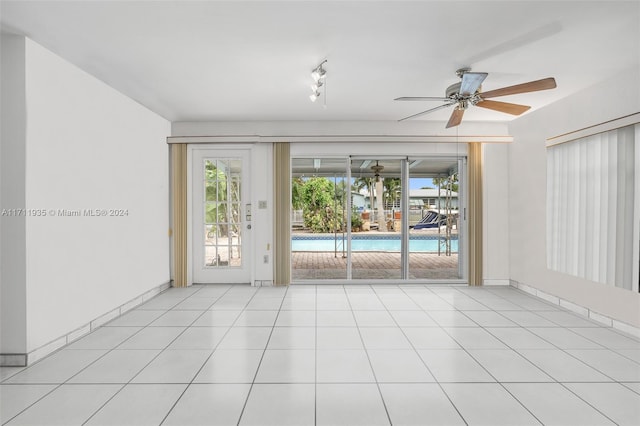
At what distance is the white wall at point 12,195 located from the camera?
2.48 m

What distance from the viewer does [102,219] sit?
3420mm

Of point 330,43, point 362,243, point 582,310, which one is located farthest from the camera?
point 362,243

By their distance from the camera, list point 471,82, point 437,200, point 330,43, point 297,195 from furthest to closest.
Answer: point 297,195, point 437,200, point 471,82, point 330,43

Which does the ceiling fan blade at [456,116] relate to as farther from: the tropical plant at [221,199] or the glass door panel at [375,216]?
the tropical plant at [221,199]

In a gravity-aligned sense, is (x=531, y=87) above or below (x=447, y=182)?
above

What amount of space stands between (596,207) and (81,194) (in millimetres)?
5199

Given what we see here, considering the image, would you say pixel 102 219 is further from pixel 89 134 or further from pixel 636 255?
pixel 636 255

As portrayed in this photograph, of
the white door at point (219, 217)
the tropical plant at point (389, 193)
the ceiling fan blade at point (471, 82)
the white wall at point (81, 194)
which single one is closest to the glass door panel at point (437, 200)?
the tropical plant at point (389, 193)

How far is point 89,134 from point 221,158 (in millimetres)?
2020

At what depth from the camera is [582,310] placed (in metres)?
3.70

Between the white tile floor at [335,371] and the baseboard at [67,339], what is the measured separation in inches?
2.6

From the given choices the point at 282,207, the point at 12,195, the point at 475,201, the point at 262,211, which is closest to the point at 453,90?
the point at 475,201

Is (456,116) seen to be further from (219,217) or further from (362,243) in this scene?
(362,243)

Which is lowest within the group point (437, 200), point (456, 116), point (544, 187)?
point (437, 200)
